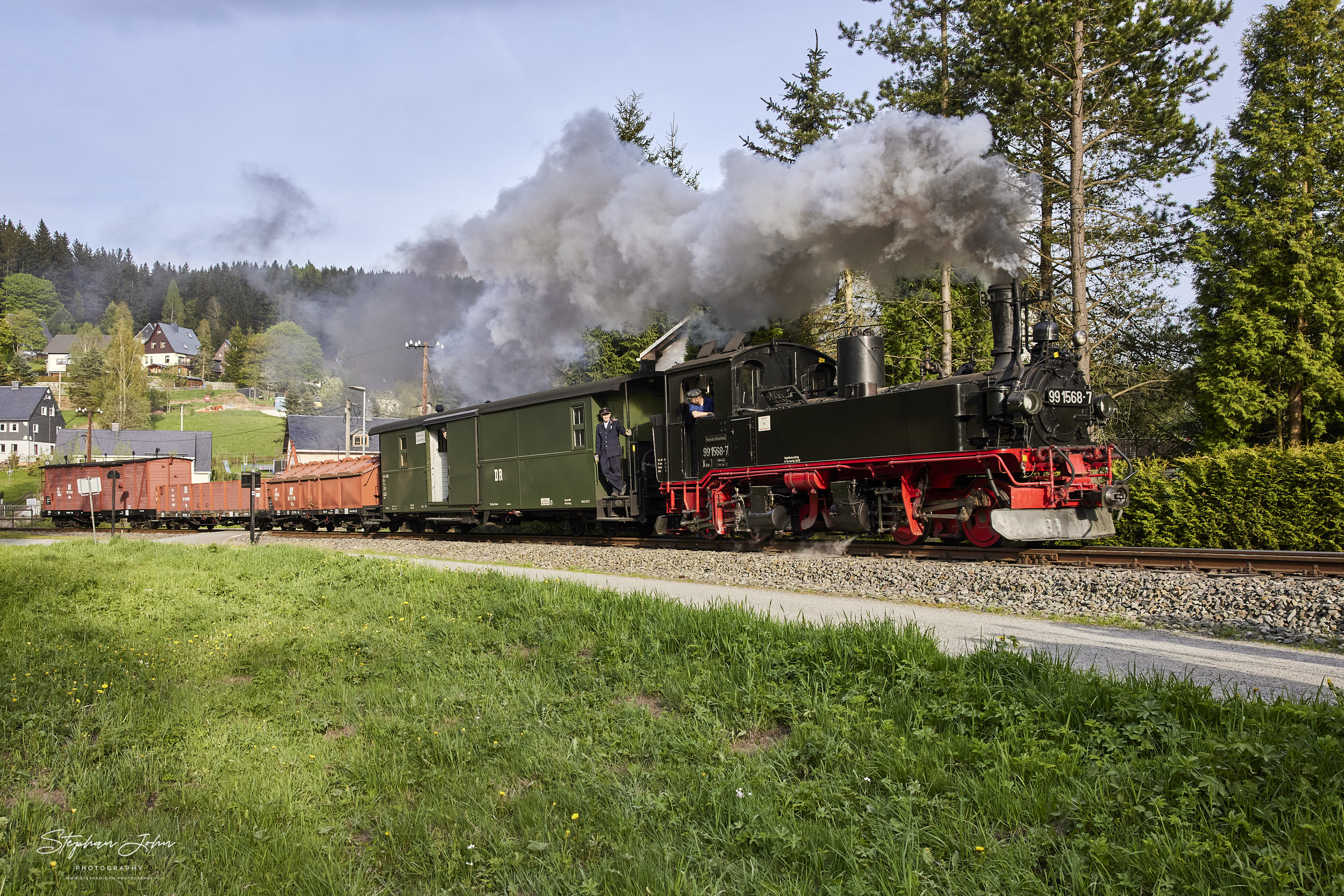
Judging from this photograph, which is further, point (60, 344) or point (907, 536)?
point (60, 344)

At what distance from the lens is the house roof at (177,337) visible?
139625 mm

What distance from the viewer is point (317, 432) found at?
210ft

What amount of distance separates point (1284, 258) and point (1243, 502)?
10427 mm

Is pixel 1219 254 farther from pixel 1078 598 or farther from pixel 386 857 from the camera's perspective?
pixel 386 857

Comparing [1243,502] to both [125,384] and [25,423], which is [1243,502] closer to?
[125,384]

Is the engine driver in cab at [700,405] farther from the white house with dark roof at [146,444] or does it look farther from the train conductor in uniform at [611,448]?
the white house with dark roof at [146,444]

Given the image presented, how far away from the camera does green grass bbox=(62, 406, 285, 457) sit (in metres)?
84.9

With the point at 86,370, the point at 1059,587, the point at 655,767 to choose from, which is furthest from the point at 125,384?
the point at 655,767

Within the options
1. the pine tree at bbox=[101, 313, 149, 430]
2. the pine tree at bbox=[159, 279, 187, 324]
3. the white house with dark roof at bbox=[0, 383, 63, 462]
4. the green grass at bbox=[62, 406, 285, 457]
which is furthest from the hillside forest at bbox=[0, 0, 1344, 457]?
the pine tree at bbox=[159, 279, 187, 324]

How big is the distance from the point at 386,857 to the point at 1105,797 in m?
3.24

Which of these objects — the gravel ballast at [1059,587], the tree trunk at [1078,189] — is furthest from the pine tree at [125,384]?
the tree trunk at [1078,189]

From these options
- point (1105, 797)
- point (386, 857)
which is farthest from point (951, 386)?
point (386, 857)

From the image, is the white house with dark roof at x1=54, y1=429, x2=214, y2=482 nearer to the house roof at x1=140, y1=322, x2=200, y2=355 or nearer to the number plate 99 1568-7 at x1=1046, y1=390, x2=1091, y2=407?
the number plate 99 1568-7 at x1=1046, y1=390, x2=1091, y2=407

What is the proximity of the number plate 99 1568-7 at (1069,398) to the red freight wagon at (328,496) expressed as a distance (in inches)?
772
